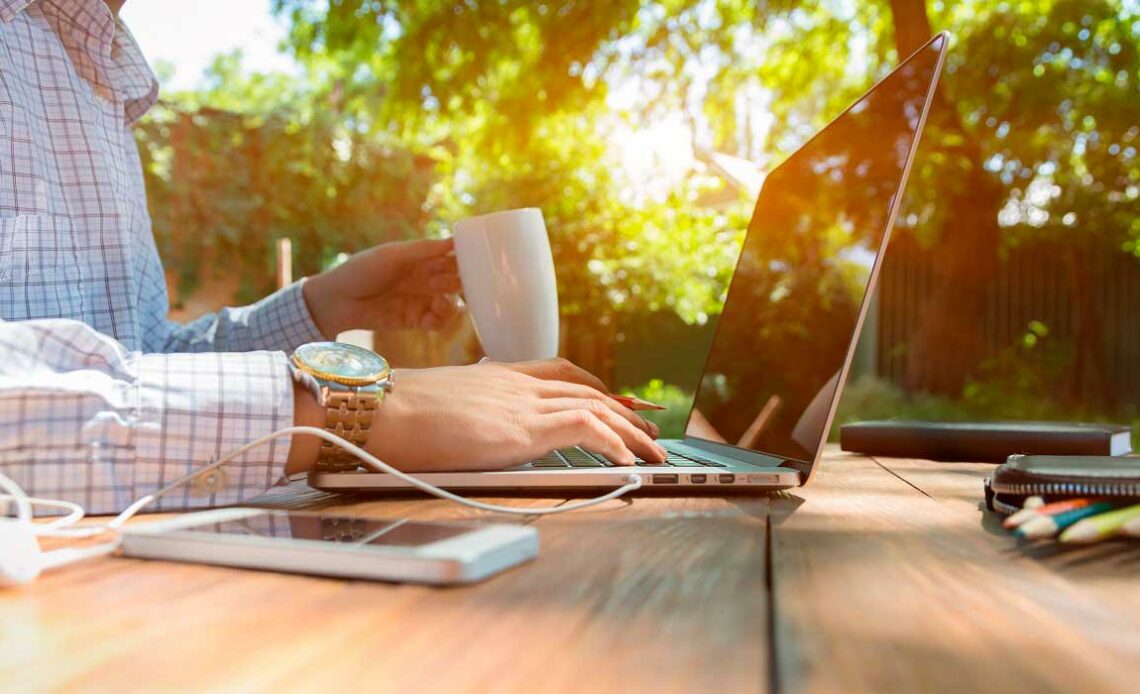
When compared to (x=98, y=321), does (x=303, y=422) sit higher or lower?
lower

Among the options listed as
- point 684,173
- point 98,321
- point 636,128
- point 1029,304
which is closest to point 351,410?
point 98,321

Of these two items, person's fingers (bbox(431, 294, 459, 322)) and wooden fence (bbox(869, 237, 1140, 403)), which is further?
wooden fence (bbox(869, 237, 1140, 403))

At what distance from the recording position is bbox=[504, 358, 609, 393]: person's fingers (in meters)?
0.97

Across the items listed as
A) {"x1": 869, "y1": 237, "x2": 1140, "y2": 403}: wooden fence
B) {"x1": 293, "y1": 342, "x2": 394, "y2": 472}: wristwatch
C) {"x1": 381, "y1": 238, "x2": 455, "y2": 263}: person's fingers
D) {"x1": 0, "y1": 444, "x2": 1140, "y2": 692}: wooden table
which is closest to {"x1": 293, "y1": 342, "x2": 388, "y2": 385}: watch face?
{"x1": 293, "y1": 342, "x2": 394, "y2": 472}: wristwatch

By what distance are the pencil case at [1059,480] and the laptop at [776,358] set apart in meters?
0.17

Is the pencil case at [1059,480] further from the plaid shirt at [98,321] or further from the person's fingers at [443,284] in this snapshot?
the person's fingers at [443,284]

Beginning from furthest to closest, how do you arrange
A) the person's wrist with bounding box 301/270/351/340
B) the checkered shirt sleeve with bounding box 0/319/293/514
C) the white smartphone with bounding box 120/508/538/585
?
the person's wrist with bounding box 301/270/351/340 < the checkered shirt sleeve with bounding box 0/319/293/514 < the white smartphone with bounding box 120/508/538/585

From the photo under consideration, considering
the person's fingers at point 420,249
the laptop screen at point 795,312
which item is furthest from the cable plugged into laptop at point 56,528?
the person's fingers at point 420,249

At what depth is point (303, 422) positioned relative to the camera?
0.78 meters

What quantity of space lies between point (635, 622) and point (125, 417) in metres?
A: 0.50

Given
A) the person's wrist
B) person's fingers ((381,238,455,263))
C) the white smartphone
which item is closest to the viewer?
the white smartphone

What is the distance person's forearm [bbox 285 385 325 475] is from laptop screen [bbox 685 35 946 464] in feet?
1.43

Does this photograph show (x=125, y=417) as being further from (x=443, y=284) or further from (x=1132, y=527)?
(x=443, y=284)

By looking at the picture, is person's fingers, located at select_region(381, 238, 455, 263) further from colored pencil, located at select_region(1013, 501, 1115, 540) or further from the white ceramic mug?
colored pencil, located at select_region(1013, 501, 1115, 540)
